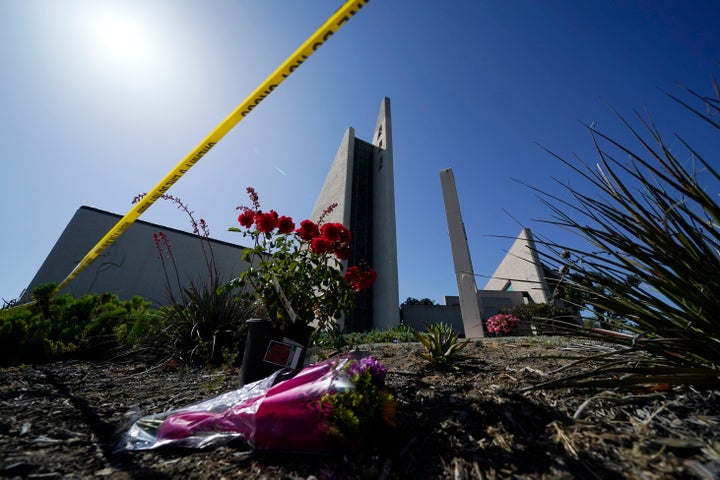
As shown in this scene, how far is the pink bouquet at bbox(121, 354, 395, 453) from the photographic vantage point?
99 centimetres

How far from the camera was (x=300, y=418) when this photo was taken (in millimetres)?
1021

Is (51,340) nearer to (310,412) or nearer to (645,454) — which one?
(310,412)

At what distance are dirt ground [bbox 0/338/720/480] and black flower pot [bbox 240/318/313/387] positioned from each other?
0.52 meters

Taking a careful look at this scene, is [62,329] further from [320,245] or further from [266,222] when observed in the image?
[320,245]

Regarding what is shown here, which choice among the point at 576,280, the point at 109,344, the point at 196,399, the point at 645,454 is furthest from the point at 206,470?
the point at 109,344

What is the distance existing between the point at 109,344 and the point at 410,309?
45.0 ft

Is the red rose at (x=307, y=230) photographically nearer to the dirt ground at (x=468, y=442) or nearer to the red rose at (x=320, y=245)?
the red rose at (x=320, y=245)

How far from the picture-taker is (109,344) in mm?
3373

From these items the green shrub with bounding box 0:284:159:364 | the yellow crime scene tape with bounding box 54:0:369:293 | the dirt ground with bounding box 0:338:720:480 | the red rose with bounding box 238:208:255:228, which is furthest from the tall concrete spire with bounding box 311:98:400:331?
the dirt ground with bounding box 0:338:720:480

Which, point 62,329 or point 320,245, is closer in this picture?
point 320,245

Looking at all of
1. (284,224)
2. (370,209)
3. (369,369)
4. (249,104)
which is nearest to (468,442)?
(369,369)

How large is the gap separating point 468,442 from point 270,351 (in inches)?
48.7

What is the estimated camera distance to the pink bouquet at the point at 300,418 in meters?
0.99

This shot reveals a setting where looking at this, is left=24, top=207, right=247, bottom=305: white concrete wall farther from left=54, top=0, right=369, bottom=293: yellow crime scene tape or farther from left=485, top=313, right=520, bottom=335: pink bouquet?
left=485, top=313, right=520, bottom=335: pink bouquet
